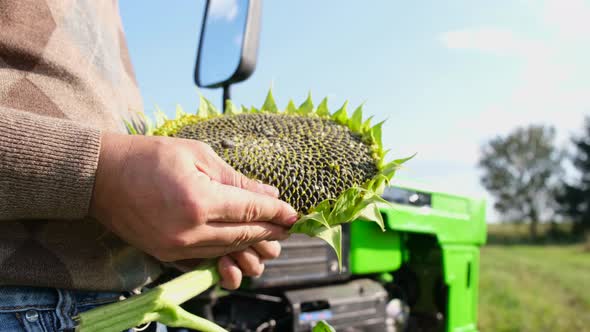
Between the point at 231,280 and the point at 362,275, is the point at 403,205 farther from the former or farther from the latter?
the point at 231,280

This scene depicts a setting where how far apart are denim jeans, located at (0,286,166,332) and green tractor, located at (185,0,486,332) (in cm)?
97

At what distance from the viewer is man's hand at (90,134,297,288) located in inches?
38.1

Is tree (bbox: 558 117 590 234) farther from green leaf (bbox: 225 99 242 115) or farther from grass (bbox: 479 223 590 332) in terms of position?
green leaf (bbox: 225 99 242 115)

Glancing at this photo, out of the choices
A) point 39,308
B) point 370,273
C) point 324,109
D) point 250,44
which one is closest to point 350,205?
point 324,109

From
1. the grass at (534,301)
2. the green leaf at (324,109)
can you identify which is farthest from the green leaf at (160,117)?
the grass at (534,301)

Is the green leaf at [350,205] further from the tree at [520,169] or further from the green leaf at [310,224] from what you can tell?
the tree at [520,169]

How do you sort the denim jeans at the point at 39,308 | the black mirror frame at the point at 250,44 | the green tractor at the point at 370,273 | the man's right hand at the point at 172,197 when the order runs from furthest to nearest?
1. the green tractor at the point at 370,273
2. the black mirror frame at the point at 250,44
3. the denim jeans at the point at 39,308
4. the man's right hand at the point at 172,197

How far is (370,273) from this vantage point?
11.0ft

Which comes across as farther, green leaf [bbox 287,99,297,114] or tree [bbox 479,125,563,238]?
tree [bbox 479,125,563,238]

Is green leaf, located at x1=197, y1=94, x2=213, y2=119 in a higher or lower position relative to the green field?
higher

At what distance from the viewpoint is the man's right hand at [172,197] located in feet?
3.17

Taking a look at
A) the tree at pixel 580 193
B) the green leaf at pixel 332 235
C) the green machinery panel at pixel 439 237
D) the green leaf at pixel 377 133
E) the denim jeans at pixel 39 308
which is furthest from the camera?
the tree at pixel 580 193

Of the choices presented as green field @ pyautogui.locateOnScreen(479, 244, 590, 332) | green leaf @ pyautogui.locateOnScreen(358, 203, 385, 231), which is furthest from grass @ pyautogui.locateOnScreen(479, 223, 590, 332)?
green leaf @ pyautogui.locateOnScreen(358, 203, 385, 231)

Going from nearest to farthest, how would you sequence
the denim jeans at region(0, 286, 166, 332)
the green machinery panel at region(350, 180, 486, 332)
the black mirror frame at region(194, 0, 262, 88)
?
the denim jeans at region(0, 286, 166, 332) < the black mirror frame at region(194, 0, 262, 88) < the green machinery panel at region(350, 180, 486, 332)
